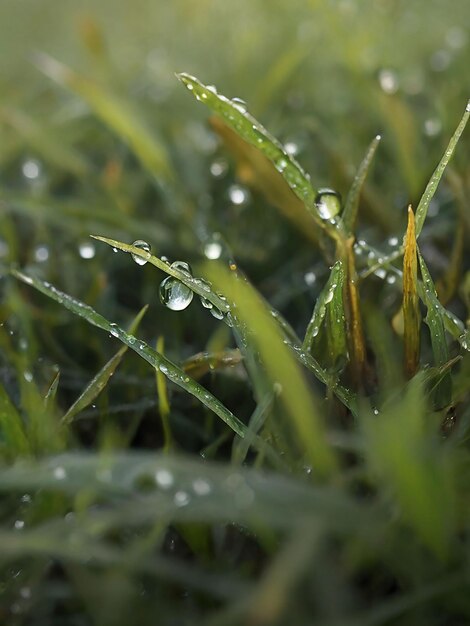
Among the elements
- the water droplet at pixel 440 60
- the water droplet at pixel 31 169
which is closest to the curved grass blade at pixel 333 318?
the water droplet at pixel 31 169

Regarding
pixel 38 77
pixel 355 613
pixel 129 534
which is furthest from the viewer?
pixel 38 77

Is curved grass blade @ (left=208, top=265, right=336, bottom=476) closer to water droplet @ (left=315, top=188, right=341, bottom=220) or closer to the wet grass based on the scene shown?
the wet grass

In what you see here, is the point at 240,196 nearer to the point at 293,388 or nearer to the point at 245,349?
the point at 245,349

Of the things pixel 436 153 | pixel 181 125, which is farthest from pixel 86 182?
pixel 436 153

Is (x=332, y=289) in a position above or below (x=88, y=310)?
above

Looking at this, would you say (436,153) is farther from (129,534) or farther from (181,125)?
(129,534)

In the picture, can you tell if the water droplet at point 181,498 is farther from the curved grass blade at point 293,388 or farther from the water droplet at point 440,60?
the water droplet at point 440,60
